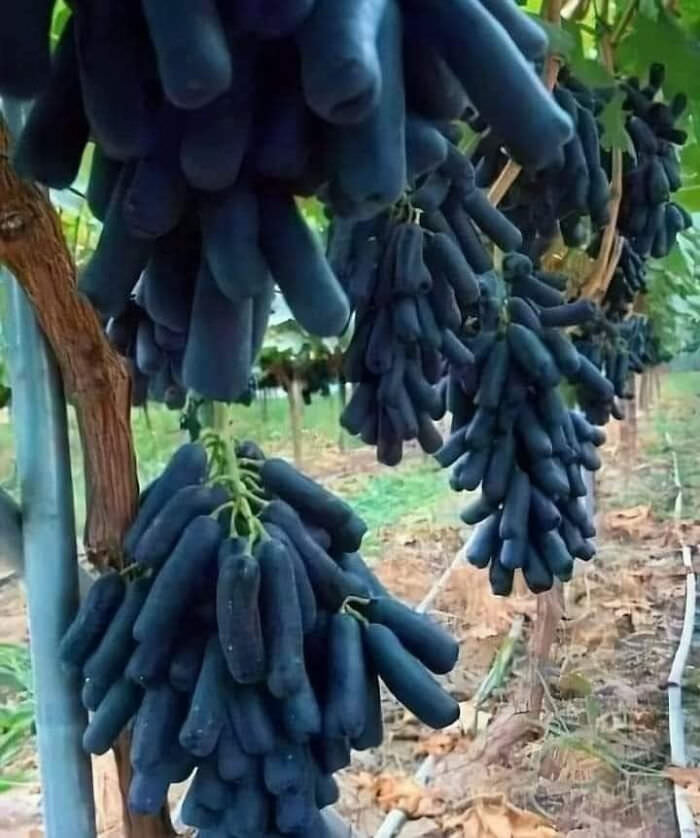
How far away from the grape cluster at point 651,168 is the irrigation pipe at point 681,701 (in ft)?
3.05

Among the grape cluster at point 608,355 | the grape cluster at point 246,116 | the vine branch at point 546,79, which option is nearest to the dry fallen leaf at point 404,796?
the grape cluster at point 608,355

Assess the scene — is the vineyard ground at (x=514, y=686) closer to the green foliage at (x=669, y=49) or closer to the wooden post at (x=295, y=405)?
the wooden post at (x=295, y=405)

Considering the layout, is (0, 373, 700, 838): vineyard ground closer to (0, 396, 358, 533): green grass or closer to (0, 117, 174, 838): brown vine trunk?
(0, 396, 358, 533): green grass

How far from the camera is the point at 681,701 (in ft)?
7.88

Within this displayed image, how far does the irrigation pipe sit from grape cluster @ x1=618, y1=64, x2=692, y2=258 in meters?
0.93

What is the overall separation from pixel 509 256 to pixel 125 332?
0.54 metres

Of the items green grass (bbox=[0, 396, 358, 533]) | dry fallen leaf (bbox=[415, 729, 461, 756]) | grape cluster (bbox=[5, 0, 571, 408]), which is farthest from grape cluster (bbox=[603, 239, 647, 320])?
grape cluster (bbox=[5, 0, 571, 408])

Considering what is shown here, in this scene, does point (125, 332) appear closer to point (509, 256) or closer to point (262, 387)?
point (509, 256)

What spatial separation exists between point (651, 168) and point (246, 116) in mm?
1201

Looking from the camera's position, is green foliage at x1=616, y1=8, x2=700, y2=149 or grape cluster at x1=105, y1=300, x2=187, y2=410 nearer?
grape cluster at x1=105, y1=300, x2=187, y2=410

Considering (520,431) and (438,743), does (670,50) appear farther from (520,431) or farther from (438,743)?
(438,743)

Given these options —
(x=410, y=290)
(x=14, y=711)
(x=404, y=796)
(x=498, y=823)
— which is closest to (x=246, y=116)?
(x=410, y=290)

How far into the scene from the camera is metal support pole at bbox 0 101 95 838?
0.62 m

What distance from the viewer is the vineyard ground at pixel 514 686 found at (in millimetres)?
1903
